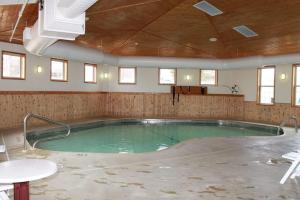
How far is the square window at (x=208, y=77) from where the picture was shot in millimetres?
12492

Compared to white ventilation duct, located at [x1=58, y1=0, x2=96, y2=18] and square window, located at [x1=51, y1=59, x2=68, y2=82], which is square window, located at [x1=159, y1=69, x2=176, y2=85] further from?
white ventilation duct, located at [x1=58, y1=0, x2=96, y2=18]

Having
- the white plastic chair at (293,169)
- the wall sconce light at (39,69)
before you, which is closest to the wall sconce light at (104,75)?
the wall sconce light at (39,69)

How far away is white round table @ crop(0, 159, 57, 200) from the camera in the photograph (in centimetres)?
170

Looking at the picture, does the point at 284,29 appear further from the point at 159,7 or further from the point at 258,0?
the point at 159,7

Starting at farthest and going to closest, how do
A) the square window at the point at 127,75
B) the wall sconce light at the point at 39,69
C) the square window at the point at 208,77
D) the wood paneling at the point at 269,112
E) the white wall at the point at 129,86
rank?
the square window at the point at 208,77, the square window at the point at 127,75, the wood paneling at the point at 269,112, the wall sconce light at the point at 39,69, the white wall at the point at 129,86

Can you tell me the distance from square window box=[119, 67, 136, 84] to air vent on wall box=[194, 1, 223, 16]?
21.0 feet

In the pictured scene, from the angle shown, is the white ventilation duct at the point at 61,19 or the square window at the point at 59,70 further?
the square window at the point at 59,70

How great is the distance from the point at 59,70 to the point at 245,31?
6160mm

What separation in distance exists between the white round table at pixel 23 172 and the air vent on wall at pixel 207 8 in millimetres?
4701

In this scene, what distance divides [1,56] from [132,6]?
4005 mm

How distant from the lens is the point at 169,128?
9.70 metres

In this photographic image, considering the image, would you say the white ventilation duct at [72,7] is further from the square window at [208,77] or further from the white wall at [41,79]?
the square window at [208,77]

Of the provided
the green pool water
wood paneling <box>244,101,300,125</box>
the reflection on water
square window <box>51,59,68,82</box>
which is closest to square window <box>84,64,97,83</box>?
square window <box>51,59,68,82</box>

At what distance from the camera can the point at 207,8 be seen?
19.2ft
